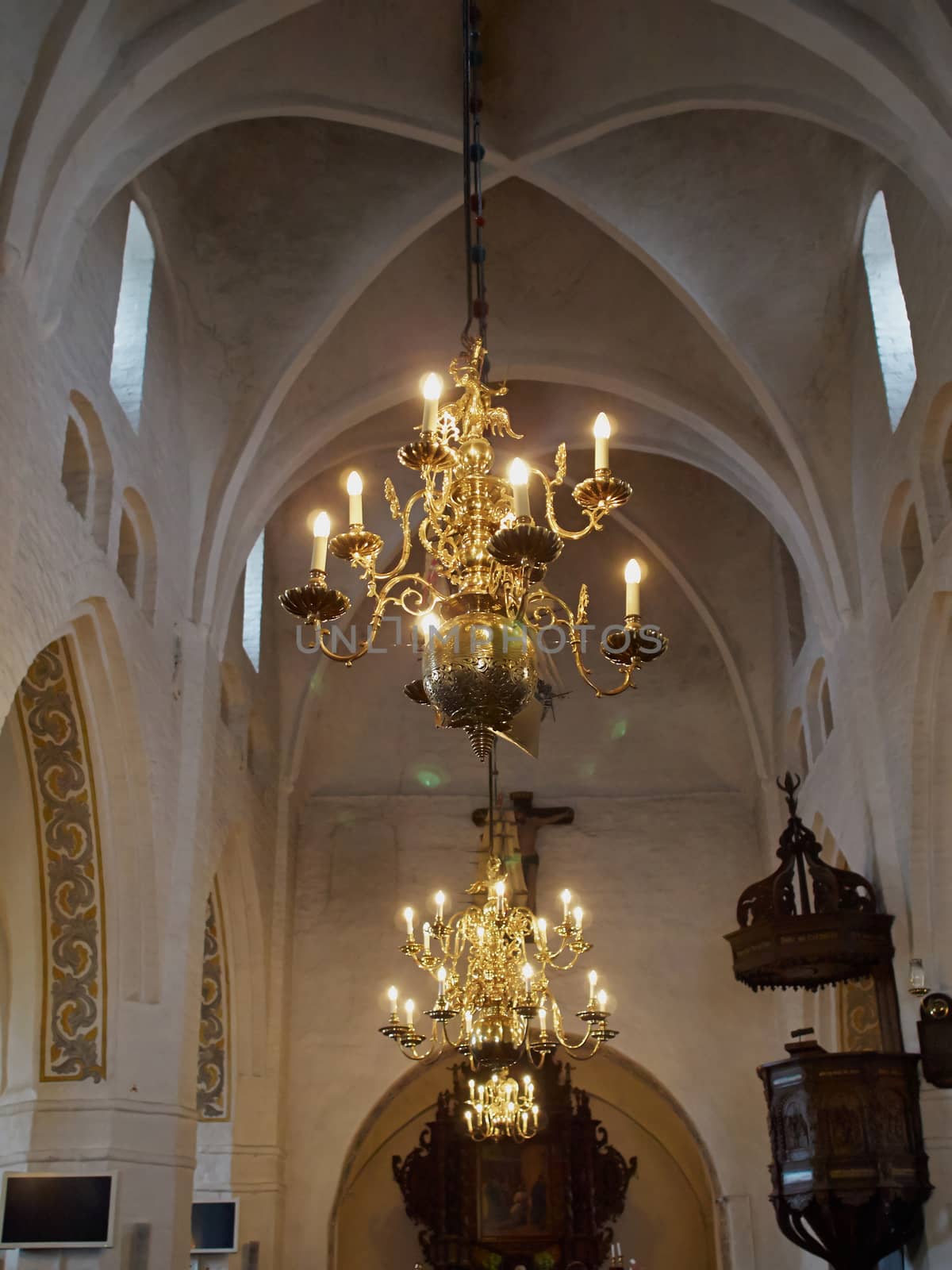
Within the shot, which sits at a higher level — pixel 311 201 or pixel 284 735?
pixel 311 201

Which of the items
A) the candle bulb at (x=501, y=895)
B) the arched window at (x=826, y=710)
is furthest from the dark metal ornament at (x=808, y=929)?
the candle bulb at (x=501, y=895)

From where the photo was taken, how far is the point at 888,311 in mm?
11586

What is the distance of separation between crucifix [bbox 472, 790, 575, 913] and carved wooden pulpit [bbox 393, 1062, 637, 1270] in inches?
99.1

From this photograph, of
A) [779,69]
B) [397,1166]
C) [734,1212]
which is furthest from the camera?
[397,1166]

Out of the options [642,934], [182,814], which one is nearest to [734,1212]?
[642,934]

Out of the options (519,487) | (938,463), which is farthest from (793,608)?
(519,487)

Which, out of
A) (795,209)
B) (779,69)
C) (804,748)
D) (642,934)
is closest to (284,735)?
(642,934)

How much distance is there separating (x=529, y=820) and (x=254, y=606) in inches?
173

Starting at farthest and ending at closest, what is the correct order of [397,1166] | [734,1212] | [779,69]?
[397,1166], [734,1212], [779,69]

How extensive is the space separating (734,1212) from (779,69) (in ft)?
39.1

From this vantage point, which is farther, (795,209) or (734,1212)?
(734,1212)

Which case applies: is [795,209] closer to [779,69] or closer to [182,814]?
[779,69]

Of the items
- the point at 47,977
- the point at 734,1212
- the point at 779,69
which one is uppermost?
the point at 779,69

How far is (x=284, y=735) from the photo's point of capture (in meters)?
16.6
